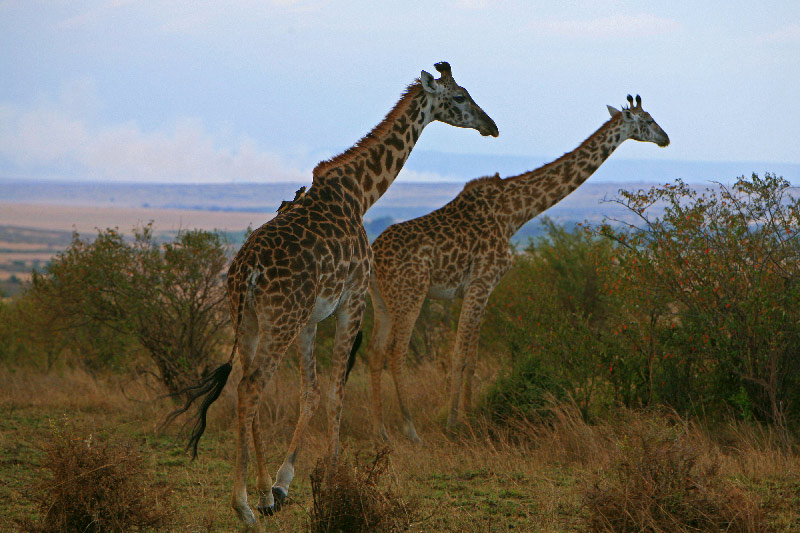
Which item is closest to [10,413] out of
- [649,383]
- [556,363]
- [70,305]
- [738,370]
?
[70,305]

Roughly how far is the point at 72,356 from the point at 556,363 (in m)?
9.70

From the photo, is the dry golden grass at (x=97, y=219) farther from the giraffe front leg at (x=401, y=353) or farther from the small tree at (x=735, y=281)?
the small tree at (x=735, y=281)

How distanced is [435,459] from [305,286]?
2537mm

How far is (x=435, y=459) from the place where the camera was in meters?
7.53

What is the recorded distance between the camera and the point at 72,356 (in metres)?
14.8

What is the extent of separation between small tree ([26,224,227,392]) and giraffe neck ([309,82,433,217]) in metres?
3.95

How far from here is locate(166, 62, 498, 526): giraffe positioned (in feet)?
18.6

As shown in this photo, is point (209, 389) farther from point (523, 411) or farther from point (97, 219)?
point (97, 219)

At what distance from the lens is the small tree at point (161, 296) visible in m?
10.6

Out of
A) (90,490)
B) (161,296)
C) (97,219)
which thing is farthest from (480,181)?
(97,219)

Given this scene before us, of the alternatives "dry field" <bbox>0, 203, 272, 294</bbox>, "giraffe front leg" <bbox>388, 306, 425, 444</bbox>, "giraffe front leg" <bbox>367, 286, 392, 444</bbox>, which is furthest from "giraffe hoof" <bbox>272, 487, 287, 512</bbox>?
"dry field" <bbox>0, 203, 272, 294</bbox>

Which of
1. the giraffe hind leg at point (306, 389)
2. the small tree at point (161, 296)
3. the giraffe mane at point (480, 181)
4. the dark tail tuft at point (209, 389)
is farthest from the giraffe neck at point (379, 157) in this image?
the small tree at point (161, 296)

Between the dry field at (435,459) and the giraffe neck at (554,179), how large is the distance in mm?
2162

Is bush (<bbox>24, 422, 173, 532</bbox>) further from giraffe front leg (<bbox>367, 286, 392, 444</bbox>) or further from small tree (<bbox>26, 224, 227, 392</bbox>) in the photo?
small tree (<bbox>26, 224, 227, 392</bbox>)
